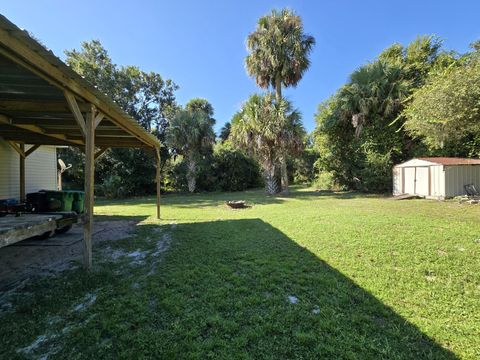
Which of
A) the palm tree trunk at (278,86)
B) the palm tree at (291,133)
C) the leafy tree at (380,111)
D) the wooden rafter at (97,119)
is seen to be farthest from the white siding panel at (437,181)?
the wooden rafter at (97,119)

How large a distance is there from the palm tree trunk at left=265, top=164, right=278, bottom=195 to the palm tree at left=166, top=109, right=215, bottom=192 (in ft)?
17.7

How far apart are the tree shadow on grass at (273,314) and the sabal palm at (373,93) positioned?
14846mm

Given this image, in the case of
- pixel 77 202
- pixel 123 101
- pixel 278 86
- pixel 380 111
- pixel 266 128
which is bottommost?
pixel 77 202

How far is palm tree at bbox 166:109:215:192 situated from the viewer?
1783cm

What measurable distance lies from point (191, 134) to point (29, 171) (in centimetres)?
1036

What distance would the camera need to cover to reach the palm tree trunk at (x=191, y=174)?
1867 centimetres

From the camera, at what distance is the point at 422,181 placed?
42.5 feet

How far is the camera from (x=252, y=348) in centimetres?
203

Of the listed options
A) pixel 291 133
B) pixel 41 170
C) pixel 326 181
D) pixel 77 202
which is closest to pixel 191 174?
pixel 291 133

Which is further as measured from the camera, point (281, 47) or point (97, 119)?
point (281, 47)

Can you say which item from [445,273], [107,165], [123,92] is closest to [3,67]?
[445,273]

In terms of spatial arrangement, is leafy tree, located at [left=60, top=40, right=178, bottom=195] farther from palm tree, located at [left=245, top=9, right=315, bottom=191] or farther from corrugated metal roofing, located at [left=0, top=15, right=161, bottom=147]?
corrugated metal roofing, located at [left=0, top=15, right=161, bottom=147]

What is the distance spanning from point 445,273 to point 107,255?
5222 mm

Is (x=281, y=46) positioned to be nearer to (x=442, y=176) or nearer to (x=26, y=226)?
(x=442, y=176)
